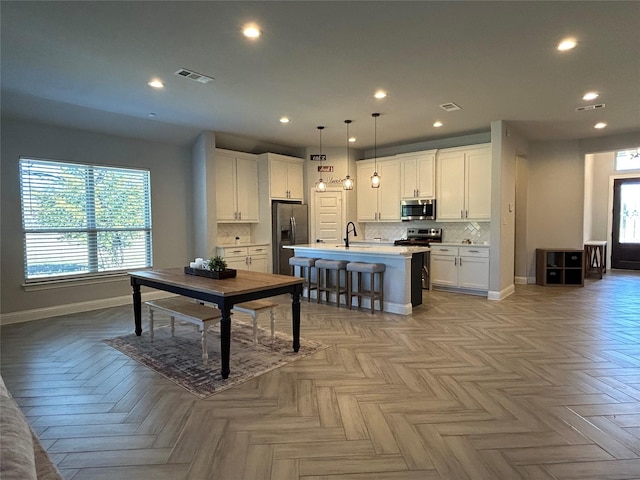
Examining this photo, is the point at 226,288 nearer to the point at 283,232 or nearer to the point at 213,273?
the point at 213,273

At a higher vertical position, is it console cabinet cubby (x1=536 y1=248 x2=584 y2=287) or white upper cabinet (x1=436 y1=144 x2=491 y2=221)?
white upper cabinet (x1=436 y1=144 x2=491 y2=221)

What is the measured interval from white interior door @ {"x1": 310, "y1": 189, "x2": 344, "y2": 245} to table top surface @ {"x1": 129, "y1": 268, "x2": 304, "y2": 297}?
3.70 metres

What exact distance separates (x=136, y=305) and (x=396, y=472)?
3411 millimetres

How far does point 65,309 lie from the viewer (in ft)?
16.9

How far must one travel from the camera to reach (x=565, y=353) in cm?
352

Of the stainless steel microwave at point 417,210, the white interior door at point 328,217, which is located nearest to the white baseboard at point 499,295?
the stainless steel microwave at point 417,210

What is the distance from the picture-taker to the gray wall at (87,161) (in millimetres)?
4672

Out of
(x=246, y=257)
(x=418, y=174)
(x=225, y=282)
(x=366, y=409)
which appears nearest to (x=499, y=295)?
(x=418, y=174)

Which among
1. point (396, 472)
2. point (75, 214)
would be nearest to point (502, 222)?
point (396, 472)

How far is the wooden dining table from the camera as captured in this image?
Result: 9.73 ft

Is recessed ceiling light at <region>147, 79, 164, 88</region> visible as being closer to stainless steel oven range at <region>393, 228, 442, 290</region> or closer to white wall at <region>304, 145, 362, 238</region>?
white wall at <region>304, 145, 362, 238</region>

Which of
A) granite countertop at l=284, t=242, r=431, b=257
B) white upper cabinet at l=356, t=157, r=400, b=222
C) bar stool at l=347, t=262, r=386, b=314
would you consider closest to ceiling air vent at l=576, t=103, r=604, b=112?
granite countertop at l=284, t=242, r=431, b=257

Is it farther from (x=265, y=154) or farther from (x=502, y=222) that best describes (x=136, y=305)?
(x=502, y=222)

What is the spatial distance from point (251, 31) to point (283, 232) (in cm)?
437
